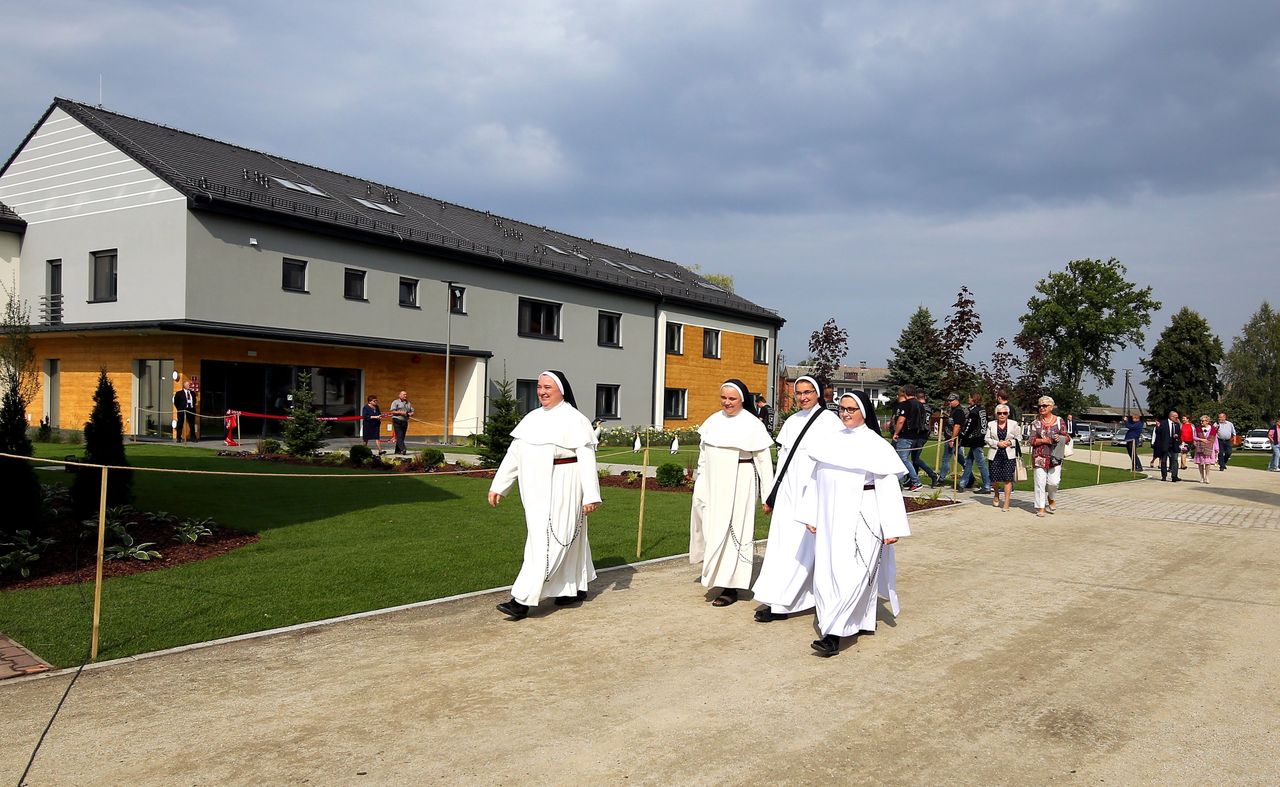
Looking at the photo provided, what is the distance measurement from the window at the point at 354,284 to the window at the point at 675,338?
15.7 metres

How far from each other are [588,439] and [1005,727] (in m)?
3.92

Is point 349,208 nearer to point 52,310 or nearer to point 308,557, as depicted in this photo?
point 52,310

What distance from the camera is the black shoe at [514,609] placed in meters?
7.10

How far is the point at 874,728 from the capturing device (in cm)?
483

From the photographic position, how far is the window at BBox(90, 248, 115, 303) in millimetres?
25000

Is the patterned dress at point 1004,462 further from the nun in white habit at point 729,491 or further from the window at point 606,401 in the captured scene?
the window at point 606,401

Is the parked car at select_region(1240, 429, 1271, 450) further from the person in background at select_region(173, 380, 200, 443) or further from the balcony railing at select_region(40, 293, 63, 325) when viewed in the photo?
the balcony railing at select_region(40, 293, 63, 325)

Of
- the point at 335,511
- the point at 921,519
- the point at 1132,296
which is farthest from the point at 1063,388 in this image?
the point at 335,511

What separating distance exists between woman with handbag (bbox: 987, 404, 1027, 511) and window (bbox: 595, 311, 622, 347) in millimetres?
21919

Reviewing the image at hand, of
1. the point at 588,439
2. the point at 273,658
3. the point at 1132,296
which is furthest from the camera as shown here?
the point at 1132,296

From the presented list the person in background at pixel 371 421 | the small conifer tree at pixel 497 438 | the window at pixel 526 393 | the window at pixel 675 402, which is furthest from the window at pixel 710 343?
the small conifer tree at pixel 497 438

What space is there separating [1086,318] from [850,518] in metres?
71.6

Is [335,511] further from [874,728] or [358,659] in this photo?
[874,728]

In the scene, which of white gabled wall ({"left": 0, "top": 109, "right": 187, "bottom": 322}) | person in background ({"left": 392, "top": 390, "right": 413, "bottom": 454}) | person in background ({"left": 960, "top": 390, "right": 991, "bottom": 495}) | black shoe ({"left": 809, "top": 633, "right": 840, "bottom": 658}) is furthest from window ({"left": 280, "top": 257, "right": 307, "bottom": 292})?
black shoe ({"left": 809, "top": 633, "right": 840, "bottom": 658})
